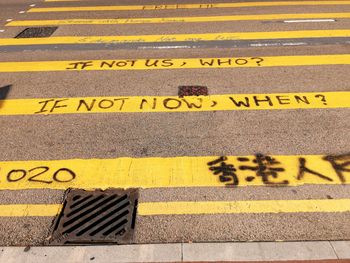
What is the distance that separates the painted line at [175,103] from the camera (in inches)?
266

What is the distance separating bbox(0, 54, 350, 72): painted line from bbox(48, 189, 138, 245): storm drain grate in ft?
12.6

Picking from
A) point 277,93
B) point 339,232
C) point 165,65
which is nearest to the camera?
point 339,232

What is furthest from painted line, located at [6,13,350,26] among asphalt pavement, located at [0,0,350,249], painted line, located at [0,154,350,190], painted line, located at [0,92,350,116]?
painted line, located at [0,154,350,190]

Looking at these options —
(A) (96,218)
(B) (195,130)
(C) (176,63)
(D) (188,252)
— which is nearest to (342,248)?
(D) (188,252)

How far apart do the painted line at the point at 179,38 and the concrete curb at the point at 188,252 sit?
6.26 metres

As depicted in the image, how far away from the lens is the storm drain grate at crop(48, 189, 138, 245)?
174 inches

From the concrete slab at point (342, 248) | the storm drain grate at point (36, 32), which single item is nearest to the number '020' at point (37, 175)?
the concrete slab at point (342, 248)

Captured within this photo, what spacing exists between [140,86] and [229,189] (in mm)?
3206

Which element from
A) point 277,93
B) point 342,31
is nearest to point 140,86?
point 277,93

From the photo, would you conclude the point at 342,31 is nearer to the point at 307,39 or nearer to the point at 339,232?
the point at 307,39

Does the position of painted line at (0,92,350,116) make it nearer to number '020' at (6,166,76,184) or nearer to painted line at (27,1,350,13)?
number '020' at (6,166,76,184)

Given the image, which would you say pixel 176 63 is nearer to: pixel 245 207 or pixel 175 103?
pixel 175 103

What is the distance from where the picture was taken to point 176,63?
27.6 feet

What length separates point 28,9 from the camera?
497 inches
